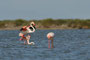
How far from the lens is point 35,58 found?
66.2 ft

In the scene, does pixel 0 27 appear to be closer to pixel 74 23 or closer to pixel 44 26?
pixel 44 26

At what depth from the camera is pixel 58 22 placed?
106 m

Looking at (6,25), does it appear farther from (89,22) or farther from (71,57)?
(71,57)

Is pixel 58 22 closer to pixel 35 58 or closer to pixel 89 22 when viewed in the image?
pixel 89 22

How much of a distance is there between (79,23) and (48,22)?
10.8 metres

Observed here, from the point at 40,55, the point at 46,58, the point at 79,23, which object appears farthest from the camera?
the point at 79,23

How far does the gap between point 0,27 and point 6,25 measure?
6.60ft

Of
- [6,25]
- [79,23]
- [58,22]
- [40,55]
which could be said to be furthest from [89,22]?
[40,55]

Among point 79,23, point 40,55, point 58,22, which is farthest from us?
point 58,22

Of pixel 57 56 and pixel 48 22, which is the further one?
pixel 48 22

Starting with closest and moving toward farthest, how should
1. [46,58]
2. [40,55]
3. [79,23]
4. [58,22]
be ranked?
[46,58], [40,55], [79,23], [58,22]

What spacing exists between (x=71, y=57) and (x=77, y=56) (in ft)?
2.12

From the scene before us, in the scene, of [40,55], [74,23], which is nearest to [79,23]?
[74,23]

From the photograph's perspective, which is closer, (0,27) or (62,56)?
(62,56)
